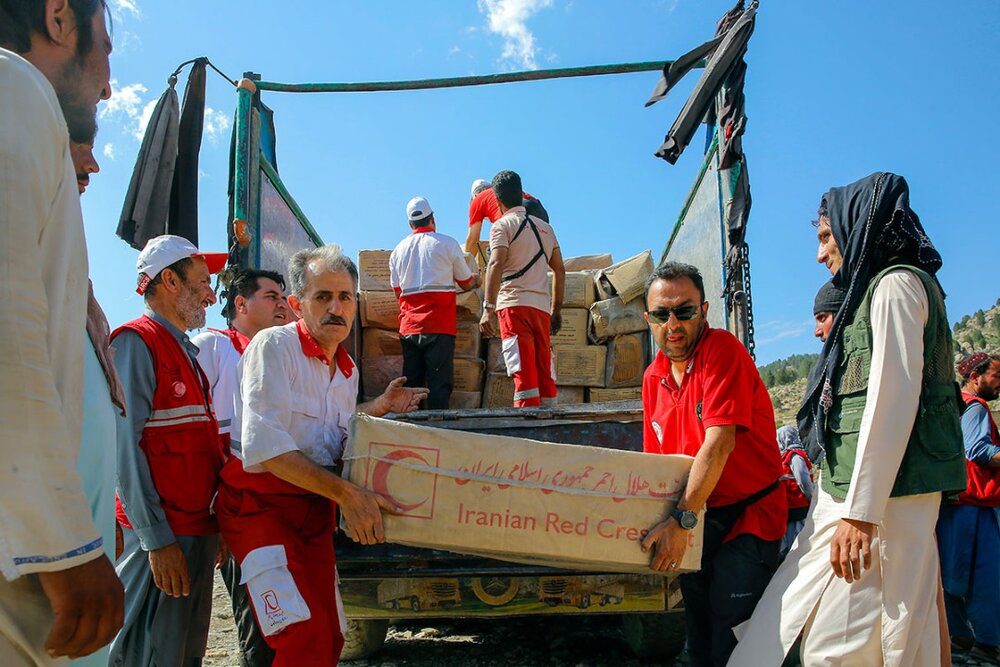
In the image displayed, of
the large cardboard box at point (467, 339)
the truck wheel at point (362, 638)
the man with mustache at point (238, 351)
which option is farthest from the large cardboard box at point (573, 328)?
the truck wheel at point (362, 638)

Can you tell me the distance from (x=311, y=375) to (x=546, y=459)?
0.79 m

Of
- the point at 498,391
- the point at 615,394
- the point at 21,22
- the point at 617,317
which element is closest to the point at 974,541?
the point at 615,394

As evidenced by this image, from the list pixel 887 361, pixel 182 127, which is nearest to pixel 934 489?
pixel 887 361

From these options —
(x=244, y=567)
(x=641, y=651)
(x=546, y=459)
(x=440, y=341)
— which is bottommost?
(x=641, y=651)

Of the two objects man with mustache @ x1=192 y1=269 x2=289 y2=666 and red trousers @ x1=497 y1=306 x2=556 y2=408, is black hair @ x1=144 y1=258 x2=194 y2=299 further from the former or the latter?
red trousers @ x1=497 y1=306 x2=556 y2=408

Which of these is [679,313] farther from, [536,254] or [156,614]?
[536,254]

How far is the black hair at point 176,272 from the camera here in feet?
8.74

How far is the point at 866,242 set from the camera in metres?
2.11

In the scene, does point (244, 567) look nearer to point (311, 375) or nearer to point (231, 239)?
point (311, 375)

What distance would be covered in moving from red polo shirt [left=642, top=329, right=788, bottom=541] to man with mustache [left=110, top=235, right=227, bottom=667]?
1.59 metres

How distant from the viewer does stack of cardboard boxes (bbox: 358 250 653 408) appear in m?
4.91

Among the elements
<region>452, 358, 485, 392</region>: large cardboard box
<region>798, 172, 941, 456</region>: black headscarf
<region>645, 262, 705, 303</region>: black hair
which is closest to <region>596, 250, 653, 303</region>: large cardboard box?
<region>452, 358, 485, 392</region>: large cardboard box

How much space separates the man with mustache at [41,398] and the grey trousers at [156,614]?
1.42m

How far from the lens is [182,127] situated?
4.84m
